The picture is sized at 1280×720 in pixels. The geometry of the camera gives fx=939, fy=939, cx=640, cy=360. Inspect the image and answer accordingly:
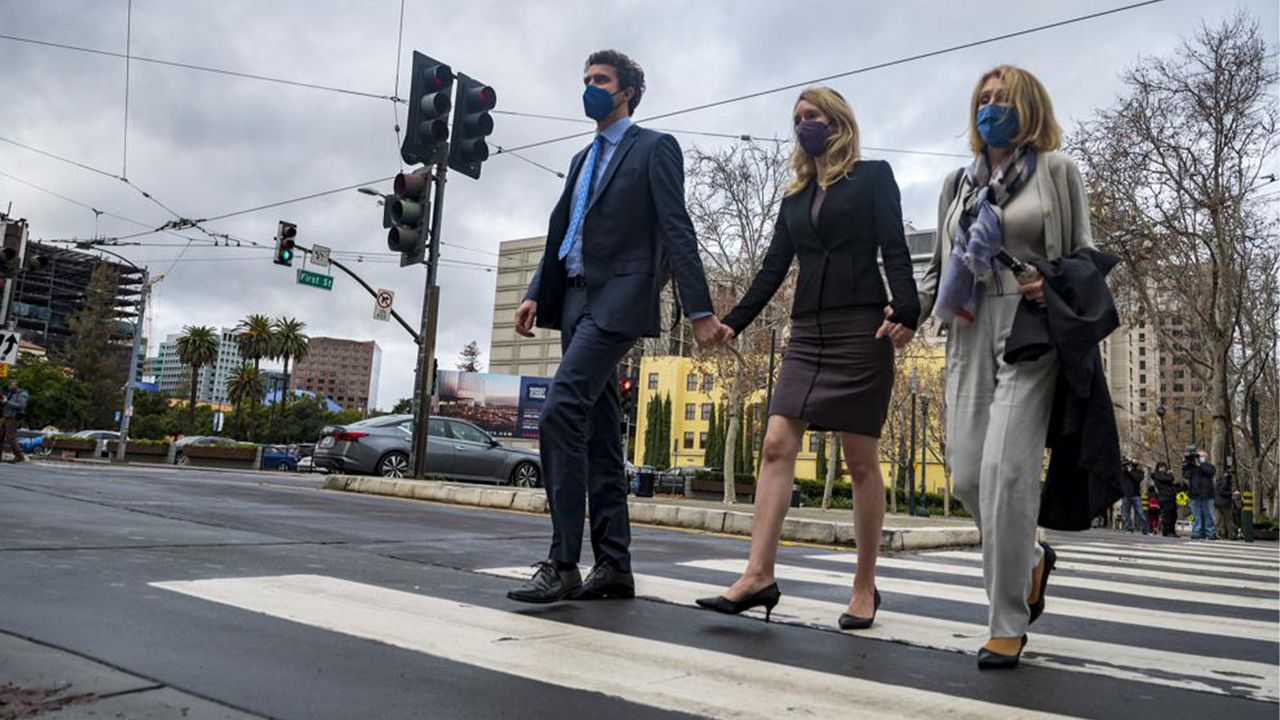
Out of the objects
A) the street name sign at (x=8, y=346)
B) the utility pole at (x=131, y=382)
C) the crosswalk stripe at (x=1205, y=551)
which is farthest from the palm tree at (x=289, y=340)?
the crosswalk stripe at (x=1205, y=551)

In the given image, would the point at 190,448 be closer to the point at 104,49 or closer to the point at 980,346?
the point at 104,49

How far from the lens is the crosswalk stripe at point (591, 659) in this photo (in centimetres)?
203

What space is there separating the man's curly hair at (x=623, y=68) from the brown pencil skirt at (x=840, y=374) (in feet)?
4.15

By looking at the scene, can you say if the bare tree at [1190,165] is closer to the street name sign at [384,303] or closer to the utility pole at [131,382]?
the street name sign at [384,303]

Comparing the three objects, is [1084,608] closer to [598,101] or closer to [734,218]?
[598,101]

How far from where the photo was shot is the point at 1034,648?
9.80ft

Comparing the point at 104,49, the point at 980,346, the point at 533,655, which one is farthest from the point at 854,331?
the point at 104,49

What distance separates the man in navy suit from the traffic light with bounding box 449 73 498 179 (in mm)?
6093

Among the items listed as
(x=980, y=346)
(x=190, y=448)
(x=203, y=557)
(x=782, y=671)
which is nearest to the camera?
(x=782, y=671)

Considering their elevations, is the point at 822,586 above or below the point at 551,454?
below

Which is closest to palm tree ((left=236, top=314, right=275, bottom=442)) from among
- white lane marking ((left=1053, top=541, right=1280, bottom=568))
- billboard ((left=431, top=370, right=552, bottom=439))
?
billboard ((left=431, top=370, right=552, bottom=439))

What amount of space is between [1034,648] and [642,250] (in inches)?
76.3

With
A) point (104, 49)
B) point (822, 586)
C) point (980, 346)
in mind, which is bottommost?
point (822, 586)

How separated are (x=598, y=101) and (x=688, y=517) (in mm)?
5897
